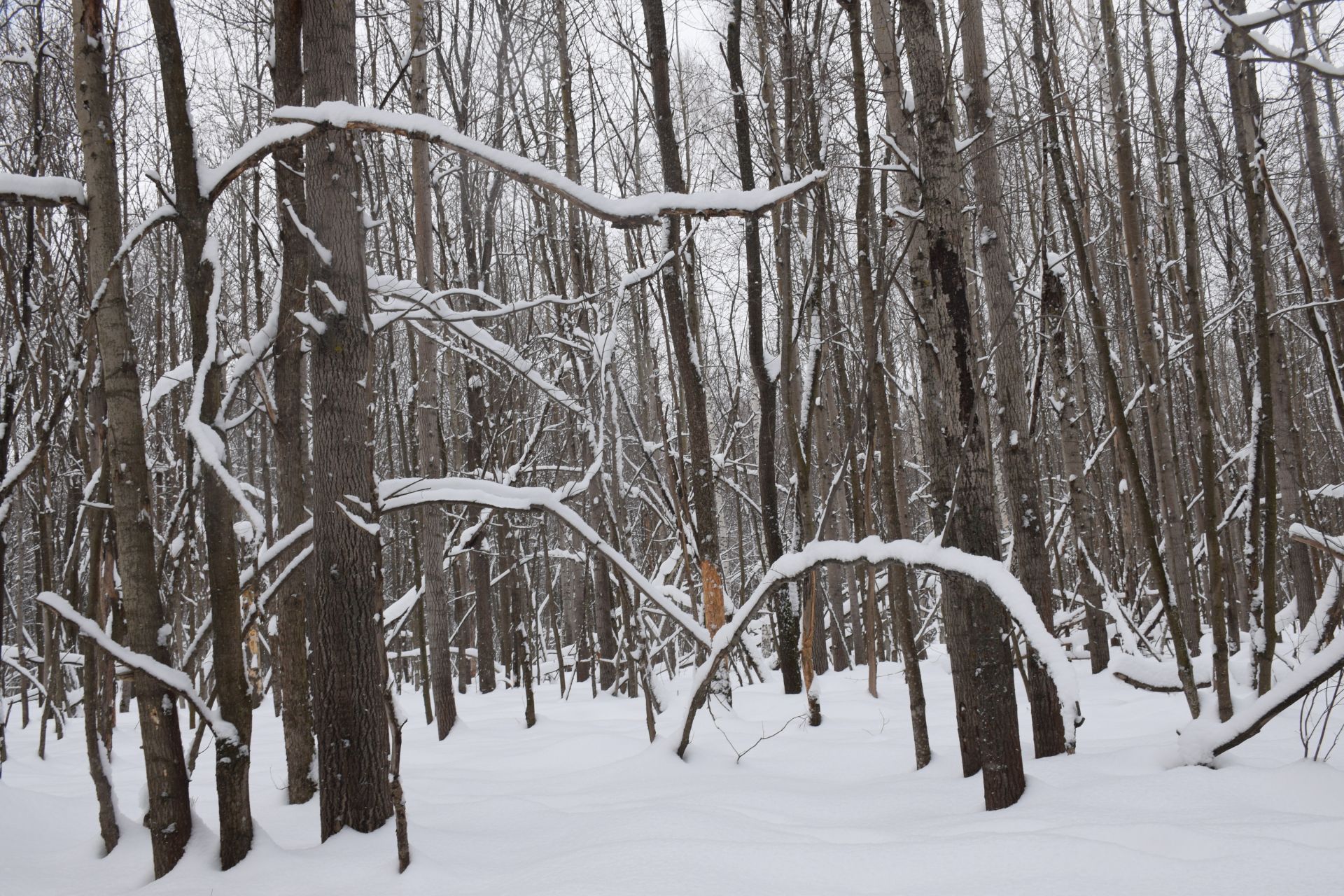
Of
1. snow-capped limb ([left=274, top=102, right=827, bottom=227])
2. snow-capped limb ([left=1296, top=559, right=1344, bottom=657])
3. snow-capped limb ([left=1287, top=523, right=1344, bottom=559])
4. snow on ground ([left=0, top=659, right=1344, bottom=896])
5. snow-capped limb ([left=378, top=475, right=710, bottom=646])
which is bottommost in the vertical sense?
snow on ground ([left=0, top=659, right=1344, bottom=896])

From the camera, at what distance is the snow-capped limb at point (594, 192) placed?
7.57 feet

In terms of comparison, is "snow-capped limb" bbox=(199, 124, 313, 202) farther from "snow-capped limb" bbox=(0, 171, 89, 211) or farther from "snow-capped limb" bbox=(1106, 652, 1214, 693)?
"snow-capped limb" bbox=(1106, 652, 1214, 693)

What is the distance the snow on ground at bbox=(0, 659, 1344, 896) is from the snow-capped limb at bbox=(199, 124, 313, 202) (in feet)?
7.10

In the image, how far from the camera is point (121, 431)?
2.78m

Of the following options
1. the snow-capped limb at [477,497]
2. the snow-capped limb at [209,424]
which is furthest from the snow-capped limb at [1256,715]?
the snow-capped limb at [209,424]

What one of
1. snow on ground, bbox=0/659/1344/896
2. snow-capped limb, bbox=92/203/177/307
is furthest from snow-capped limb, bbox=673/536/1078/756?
snow-capped limb, bbox=92/203/177/307

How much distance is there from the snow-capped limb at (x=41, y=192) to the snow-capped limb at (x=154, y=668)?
4.25 feet

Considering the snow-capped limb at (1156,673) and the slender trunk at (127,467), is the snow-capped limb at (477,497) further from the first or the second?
the snow-capped limb at (1156,673)

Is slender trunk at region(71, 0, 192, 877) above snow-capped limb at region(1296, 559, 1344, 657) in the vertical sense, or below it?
above

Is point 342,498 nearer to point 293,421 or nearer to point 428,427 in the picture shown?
point 293,421

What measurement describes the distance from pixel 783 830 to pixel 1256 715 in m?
1.69

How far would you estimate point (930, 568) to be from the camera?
2.78 m

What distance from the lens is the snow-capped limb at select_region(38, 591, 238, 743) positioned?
2619mm

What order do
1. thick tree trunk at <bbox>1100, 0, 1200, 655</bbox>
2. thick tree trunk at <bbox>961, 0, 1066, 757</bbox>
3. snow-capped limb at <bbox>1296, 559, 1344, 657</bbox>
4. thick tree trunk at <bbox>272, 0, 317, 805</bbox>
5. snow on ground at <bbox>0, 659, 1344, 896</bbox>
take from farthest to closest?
thick tree trunk at <bbox>1100, 0, 1200, 655</bbox> < snow-capped limb at <bbox>1296, 559, 1344, 657</bbox> < thick tree trunk at <bbox>961, 0, 1066, 757</bbox> < thick tree trunk at <bbox>272, 0, 317, 805</bbox> < snow on ground at <bbox>0, 659, 1344, 896</bbox>
